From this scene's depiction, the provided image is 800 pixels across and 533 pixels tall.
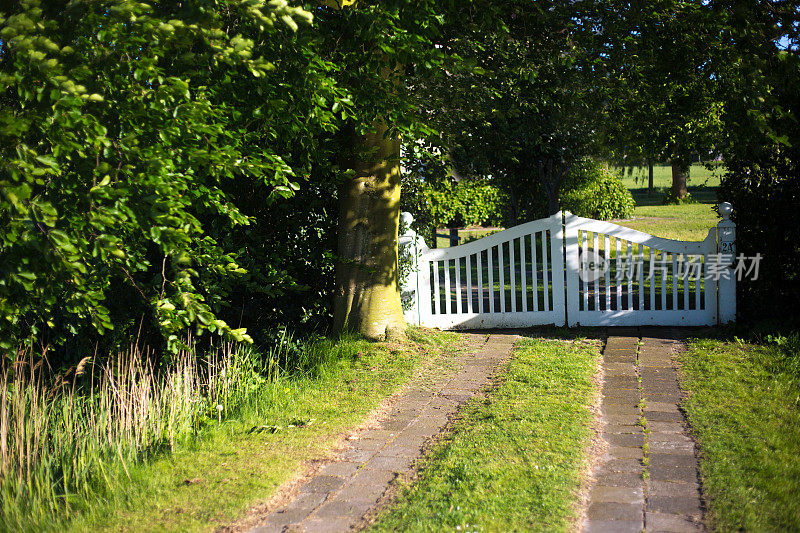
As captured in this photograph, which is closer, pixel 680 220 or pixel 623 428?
pixel 623 428

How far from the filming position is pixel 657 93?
28.9 feet

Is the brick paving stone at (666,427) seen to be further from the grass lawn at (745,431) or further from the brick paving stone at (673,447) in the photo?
the brick paving stone at (673,447)

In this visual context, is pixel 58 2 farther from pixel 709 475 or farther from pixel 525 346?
pixel 525 346

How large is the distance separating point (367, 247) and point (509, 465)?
12.2ft

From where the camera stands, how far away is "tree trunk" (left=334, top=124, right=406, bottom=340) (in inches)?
295

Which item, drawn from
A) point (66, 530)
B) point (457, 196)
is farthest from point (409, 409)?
point (457, 196)

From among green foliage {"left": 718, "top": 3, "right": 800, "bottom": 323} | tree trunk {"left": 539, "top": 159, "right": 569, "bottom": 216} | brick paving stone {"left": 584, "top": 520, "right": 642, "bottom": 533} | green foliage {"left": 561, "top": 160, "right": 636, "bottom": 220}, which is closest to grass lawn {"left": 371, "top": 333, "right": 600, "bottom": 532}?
brick paving stone {"left": 584, "top": 520, "right": 642, "bottom": 533}

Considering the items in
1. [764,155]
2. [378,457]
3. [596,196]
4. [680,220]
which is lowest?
[378,457]

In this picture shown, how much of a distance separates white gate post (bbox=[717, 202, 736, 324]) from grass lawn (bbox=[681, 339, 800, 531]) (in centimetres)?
82

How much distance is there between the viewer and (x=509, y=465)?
14.1ft

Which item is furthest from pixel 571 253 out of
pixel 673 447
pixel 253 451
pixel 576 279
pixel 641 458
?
pixel 253 451

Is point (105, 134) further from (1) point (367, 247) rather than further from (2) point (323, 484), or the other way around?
(1) point (367, 247)

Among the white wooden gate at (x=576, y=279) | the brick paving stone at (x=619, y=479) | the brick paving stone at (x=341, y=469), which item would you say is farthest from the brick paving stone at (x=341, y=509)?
the white wooden gate at (x=576, y=279)

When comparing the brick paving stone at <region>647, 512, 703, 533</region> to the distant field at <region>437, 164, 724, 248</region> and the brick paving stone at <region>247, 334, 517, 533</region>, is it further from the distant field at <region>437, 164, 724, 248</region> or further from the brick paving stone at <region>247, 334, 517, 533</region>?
the distant field at <region>437, 164, 724, 248</region>
